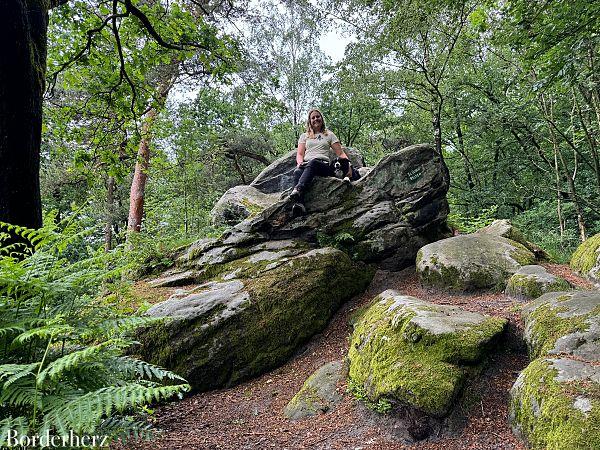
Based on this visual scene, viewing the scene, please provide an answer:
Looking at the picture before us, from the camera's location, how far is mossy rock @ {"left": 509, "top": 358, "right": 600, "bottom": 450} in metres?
2.34

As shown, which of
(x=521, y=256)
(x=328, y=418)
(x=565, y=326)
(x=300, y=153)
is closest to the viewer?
(x=565, y=326)

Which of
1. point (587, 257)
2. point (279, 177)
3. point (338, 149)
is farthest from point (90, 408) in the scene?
point (279, 177)

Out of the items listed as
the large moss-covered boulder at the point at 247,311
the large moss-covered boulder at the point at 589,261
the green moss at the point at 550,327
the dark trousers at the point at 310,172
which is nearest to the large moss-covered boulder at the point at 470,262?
the large moss-covered boulder at the point at 589,261

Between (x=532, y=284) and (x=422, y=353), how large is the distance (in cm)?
251

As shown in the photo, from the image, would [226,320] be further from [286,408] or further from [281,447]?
[281,447]

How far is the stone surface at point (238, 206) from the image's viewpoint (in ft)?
30.6

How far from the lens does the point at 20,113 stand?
2.88 meters

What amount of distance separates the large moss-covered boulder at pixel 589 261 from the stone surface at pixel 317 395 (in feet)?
15.0

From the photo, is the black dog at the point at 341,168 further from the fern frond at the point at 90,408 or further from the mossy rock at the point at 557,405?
the fern frond at the point at 90,408

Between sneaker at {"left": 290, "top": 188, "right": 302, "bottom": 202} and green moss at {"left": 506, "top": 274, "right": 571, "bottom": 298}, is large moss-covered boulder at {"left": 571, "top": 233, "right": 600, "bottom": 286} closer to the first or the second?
green moss at {"left": 506, "top": 274, "right": 571, "bottom": 298}

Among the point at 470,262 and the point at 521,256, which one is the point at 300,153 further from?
the point at 521,256

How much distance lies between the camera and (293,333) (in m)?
5.45

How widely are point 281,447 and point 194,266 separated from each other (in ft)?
13.9

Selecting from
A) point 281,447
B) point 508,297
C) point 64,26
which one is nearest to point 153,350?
point 281,447
